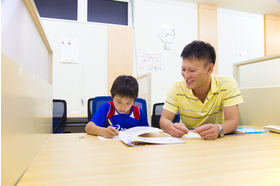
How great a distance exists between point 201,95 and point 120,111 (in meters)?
0.56

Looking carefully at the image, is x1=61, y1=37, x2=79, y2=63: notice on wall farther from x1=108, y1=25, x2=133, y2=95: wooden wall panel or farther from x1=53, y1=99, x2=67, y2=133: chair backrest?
x1=53, y1=99, x2=67, y2=133: chair backrest

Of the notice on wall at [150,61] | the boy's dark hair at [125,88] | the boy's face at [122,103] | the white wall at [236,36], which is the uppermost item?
the white wall at [236,36]

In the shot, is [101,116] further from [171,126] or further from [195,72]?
[195,72]

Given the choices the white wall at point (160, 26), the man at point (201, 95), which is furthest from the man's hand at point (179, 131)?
the white wall at point (160, 26)

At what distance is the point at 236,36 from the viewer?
3768mm

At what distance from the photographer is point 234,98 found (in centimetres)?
118

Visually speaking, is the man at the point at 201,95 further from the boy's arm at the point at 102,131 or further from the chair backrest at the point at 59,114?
the chair backrest at the point at 59,114

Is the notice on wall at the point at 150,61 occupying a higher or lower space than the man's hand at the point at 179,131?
higher

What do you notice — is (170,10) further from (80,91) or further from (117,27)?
(80,91)

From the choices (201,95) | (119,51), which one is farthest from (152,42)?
(201,95)

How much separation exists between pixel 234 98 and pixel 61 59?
2520 millimetres

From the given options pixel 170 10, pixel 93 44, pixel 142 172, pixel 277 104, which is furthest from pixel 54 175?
pixel 170 10

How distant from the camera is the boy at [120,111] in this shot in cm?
108

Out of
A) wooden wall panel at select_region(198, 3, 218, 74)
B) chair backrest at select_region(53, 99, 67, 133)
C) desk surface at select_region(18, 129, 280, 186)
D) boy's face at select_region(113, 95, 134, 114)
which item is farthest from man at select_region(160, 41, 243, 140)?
wooden wall panel at select_region(198, 3, 218, 74)
